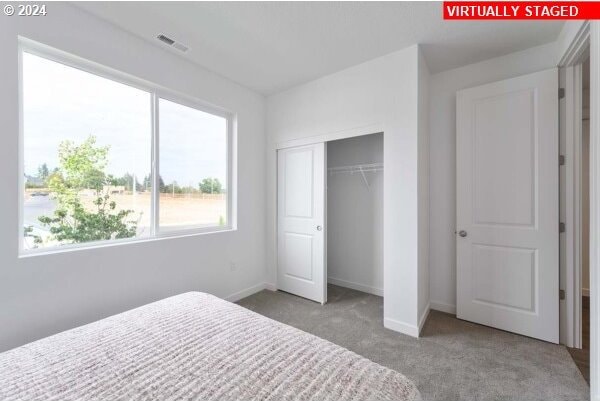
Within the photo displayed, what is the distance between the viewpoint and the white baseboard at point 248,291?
120 inches

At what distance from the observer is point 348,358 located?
103cm

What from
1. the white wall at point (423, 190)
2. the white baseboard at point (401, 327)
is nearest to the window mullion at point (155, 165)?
the white baseboard at point (401, 327)

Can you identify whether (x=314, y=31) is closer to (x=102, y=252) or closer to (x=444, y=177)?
(x=444, y=177)

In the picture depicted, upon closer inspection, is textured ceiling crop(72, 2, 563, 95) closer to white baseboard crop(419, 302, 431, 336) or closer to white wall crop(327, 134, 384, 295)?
white wall crop(327, 134, 384, 295)

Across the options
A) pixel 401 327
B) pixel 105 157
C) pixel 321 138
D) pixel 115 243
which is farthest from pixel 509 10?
pixel 115 243

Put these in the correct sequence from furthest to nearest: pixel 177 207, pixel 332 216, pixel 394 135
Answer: pixel 332 216
pixel 177 207
pixel 394 135

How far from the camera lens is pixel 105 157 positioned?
2.14m

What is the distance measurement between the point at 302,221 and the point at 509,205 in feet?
6.84

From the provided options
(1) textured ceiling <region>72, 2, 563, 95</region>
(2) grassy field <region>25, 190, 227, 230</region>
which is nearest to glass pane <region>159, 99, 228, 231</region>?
(2) grassy field <region>25, 190, 227, 230</region>

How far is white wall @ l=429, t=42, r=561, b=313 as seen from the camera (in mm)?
2707

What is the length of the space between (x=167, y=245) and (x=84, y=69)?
1588 mm

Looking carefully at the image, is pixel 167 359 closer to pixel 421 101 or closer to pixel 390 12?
pixel 390 12

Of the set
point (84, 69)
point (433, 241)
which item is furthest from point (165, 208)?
point (433, 241)

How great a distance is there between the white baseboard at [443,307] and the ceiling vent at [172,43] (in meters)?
3.65
